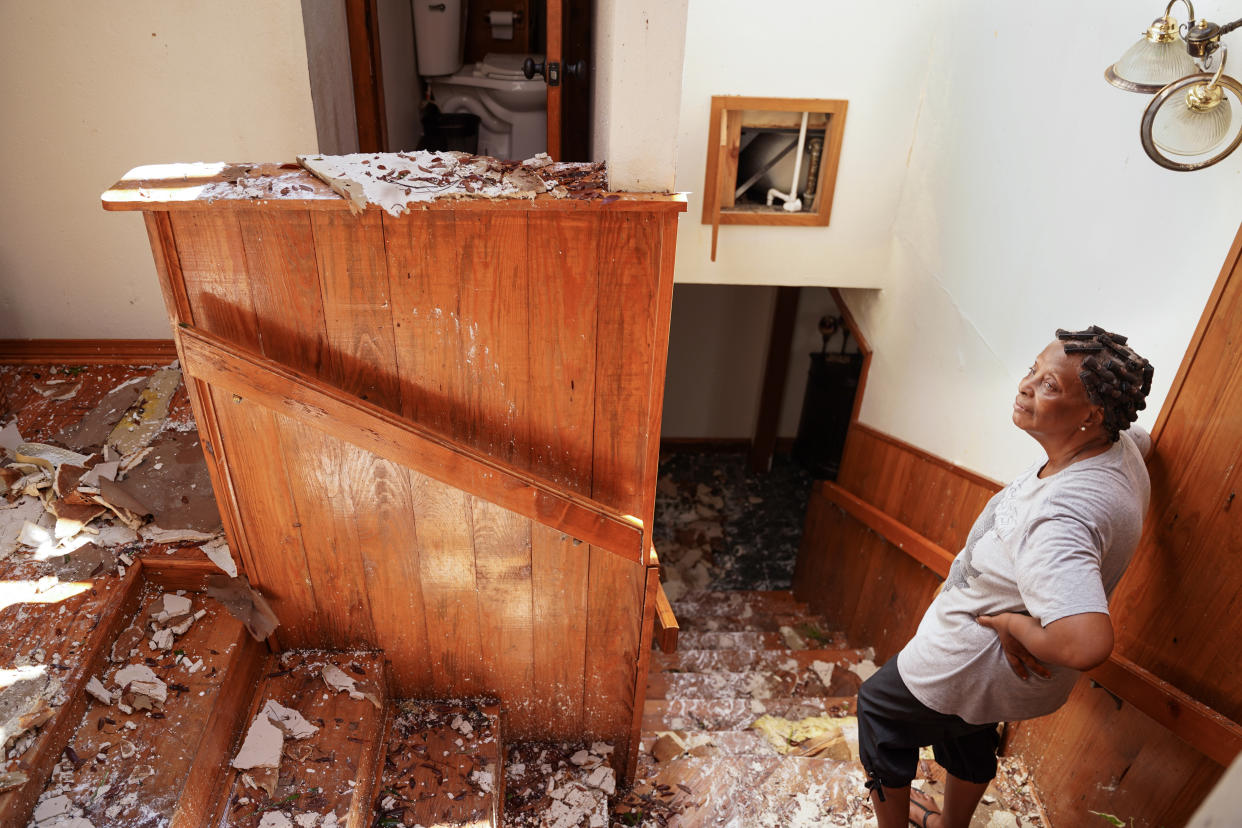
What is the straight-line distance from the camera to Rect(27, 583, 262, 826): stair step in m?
1.61

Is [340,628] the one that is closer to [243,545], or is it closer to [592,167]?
[243,545]

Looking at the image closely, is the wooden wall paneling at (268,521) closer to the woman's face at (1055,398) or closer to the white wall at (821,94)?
the woman's face at (1055,398)

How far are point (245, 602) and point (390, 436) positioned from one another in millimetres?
Result: 753

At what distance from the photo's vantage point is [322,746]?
74.9 inches

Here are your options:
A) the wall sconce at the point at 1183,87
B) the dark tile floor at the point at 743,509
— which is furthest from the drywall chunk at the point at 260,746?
the dark tile floor at the point at 743,509

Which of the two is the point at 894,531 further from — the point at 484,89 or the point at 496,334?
the point at 484,89

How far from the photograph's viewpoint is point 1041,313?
2.39 metres

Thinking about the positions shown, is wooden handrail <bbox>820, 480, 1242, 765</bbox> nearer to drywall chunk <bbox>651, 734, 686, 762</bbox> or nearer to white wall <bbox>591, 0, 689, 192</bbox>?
drywall chunk <bbox>651, 734, 686, 762</bbox>

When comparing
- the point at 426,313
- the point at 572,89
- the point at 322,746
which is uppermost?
the point at 572,89

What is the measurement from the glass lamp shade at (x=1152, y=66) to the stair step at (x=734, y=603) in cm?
335

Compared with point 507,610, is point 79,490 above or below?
above

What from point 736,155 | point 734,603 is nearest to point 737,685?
point 734,603

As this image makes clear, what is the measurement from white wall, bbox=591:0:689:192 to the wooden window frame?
1909 millimetres

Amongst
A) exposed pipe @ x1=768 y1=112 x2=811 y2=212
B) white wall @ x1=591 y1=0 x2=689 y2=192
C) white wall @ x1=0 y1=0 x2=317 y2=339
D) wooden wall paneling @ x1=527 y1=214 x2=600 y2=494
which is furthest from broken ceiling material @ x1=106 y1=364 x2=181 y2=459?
exposed pipe @ x1=768 y1=112 x2=811 y2=212
